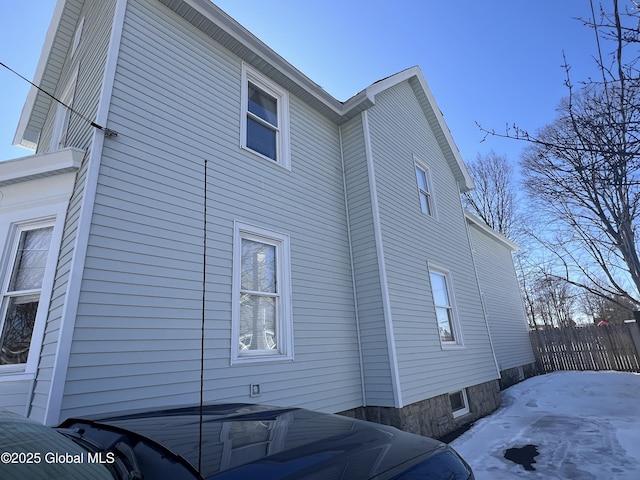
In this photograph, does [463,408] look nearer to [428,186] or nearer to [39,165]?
[428,186]

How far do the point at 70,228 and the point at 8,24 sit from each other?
3.71 meters

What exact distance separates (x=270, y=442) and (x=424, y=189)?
827 centimetres

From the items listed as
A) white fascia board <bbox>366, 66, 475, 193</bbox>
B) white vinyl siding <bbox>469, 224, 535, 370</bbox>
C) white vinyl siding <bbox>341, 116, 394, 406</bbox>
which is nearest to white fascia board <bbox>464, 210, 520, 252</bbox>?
white vinyl siding <bbox>469, 224, 535, 370</bbox>

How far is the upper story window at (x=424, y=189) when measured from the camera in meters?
8.54

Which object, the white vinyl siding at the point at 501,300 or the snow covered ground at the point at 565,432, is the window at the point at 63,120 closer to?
the snow covered ground at the point at 565,432

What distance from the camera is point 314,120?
6980mm

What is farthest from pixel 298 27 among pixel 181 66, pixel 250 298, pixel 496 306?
pixel 496 306

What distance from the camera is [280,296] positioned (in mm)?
5133

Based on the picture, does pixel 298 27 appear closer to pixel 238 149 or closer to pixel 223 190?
pixel 238 149

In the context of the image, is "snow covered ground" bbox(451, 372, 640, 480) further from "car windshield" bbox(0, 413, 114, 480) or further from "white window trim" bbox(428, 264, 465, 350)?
"car windshield" bbox(0, 413, 114, 480)

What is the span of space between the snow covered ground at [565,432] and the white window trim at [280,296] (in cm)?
299

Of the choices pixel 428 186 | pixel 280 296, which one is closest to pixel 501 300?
pixel 428 186

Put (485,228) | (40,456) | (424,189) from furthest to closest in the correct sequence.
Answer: (485,228) → (424,189) → (40,456)

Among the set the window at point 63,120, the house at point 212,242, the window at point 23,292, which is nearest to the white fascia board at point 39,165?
the house at point 212,242
